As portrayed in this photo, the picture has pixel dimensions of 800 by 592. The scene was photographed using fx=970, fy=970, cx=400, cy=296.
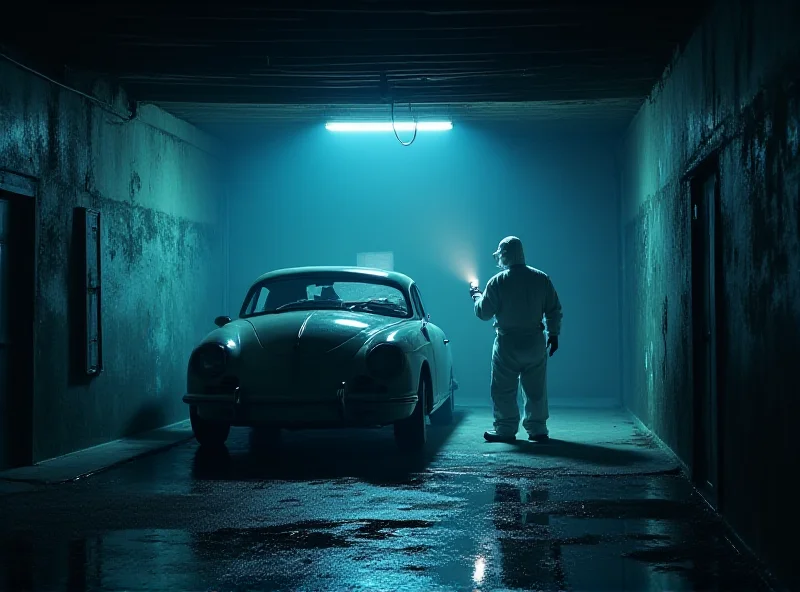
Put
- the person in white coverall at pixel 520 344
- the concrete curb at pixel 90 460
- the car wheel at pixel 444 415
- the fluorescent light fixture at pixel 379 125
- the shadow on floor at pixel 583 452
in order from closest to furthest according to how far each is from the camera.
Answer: the concrete curb at pixel 90 460, the shadow on floor at pixel 583 452, the person in white coverall at pixel 520 344, the car wheel at pixel 444 415, the fluorescent light fixture at pixel 379 125

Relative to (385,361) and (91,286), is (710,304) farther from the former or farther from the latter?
(91,286)

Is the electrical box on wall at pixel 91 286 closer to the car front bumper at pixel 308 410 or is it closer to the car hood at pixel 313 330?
the car hood at pixel 313 330

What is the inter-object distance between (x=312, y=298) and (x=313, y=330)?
1540 mm

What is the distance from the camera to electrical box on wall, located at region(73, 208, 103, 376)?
28.2 feet

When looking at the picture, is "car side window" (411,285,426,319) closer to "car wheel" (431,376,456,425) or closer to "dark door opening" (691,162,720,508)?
"car wheel" (431,376,456,425)

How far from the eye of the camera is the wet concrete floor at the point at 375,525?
13.8ft

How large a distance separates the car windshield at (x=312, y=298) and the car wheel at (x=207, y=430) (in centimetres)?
115

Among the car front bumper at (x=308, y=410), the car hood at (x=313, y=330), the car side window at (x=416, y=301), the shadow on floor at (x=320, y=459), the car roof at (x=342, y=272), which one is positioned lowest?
the shadow on floor at (x=320, y=459)

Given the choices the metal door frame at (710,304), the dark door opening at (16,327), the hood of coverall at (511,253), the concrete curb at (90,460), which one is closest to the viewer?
the metal door frame at (710,304)

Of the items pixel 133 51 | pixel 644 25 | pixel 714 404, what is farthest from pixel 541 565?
pixel 133 51

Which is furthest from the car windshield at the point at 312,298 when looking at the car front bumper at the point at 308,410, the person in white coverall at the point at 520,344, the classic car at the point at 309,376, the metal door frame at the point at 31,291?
the metal door frame at the point at 31,291

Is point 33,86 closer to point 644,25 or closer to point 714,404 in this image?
point 644,25

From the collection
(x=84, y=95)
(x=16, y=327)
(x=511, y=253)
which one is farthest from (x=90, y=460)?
(x=511, y=253)

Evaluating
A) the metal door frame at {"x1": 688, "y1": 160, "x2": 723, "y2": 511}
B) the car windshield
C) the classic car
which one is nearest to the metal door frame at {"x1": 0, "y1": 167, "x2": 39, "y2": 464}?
the classic car
